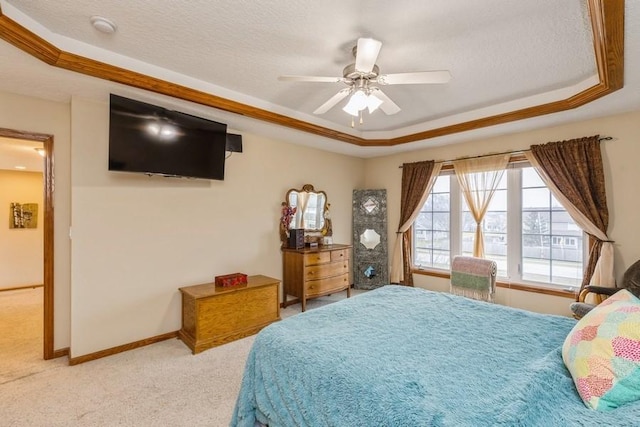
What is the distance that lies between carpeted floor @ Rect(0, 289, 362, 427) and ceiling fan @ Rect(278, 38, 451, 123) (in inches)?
94.1

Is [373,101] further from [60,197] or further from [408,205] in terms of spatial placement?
[60,197]

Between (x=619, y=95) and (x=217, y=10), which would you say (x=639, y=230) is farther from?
(x=217, y=10)

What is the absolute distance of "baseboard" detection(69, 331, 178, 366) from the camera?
105 inches

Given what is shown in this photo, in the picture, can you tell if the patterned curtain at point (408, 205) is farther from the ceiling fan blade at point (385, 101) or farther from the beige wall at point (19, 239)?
the beige wall at point (19, 239)

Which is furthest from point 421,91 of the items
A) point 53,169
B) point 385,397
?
point 53,169

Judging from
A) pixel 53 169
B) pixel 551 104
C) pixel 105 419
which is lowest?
pixel 105 419

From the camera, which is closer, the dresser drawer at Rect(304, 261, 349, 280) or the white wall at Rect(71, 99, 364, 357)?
the white wall at Rect(71, 99, 364, 357)

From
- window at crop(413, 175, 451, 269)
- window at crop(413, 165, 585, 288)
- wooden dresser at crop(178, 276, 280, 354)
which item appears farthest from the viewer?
window at crop(413, 175, 451, 269)

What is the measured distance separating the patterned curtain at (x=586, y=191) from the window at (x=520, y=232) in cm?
21

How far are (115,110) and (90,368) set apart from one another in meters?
2.24

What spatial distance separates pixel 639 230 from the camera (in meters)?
2.98

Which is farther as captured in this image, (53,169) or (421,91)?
(421,91)

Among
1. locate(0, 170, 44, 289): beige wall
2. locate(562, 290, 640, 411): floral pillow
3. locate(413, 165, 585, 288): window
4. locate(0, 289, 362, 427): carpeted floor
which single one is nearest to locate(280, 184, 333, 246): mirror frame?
locate(413, 165, 585, 288): window

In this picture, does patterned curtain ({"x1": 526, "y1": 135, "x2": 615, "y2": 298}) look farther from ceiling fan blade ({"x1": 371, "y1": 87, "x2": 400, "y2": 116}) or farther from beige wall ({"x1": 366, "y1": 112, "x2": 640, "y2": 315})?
ceiling fan blade ({"x1": 371, "y1": 87, "x2": 400, "y2": 116})
